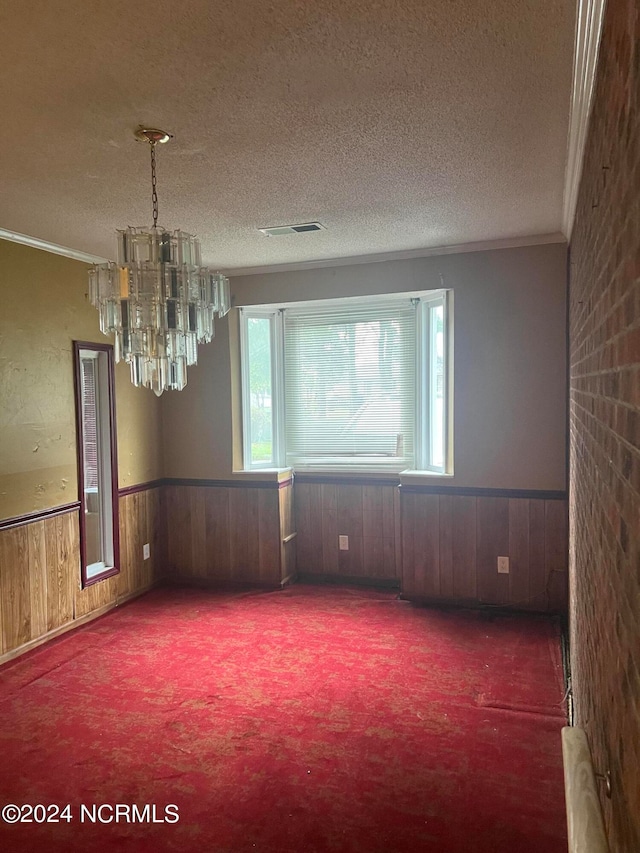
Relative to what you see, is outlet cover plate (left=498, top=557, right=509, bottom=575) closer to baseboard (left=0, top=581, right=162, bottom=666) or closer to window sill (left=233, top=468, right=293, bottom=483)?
window sill (left=233, top=468, right=293, bottom=483)

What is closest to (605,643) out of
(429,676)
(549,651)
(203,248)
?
(429,676)

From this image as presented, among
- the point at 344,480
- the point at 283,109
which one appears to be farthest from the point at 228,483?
the point at 283,109

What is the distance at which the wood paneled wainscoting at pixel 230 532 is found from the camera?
4.92 metres

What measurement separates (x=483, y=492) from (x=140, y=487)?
261 cm

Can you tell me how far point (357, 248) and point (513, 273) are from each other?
1074 mm

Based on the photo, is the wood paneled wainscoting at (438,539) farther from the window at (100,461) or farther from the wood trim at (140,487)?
the window at (100,461)

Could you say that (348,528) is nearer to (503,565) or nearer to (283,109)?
(503,565)

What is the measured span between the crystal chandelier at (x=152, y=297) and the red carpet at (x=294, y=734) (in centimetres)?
160

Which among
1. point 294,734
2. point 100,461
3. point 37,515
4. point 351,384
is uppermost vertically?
point 351,384

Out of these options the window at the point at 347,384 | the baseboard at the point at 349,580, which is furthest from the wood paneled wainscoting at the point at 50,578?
the baseboard at the point at 349,580

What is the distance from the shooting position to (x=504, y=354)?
4.24 meters

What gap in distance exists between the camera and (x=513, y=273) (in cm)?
419

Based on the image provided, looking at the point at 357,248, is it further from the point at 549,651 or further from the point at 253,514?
the point at 549,651

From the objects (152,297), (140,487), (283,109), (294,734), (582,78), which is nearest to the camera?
(582,78)
